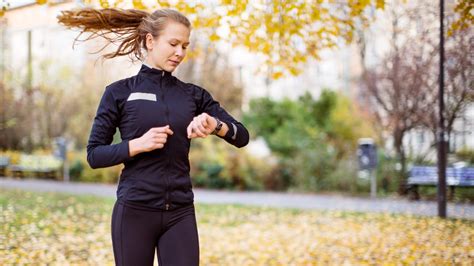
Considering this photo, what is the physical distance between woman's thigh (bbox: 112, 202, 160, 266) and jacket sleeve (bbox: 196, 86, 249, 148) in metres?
0.49

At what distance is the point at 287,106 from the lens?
17250mm

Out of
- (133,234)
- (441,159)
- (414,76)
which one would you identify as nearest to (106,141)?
(133,234)

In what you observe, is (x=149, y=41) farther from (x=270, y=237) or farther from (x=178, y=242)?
(x=270, y=237)

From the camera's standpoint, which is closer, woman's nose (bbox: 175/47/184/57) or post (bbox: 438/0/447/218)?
woman's nose (bbox: 175/47/184/57)

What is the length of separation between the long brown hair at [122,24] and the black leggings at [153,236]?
0.80 m

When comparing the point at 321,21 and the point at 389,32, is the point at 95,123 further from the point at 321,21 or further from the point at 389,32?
the point at 389,32

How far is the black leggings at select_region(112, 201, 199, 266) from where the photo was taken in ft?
9.34

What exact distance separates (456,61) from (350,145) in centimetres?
794

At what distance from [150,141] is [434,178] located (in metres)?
10.3

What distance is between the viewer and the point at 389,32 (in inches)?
478

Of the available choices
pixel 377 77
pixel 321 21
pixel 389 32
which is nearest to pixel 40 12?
pixel 321 21

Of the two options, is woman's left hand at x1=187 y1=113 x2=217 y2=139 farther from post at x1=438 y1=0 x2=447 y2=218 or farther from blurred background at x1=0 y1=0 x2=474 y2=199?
post at x1=438 y1=0 x2=447 y2=218

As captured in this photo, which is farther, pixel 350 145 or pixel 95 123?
pixel 350 145

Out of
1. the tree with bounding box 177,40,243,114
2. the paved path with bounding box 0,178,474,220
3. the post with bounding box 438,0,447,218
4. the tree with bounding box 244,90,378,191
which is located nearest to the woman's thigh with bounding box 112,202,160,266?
the post with bounding box 438,0,447,218
